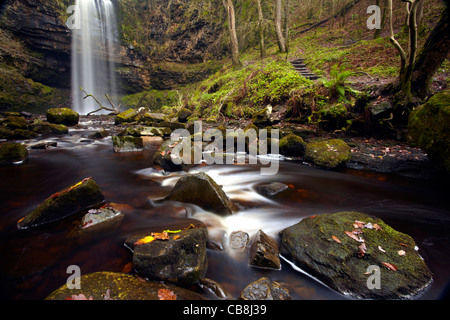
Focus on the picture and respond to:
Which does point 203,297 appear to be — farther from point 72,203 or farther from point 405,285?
point 72,203

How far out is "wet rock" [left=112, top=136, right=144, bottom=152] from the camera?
320 inches

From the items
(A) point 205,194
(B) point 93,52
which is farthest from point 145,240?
(B) point 93,52

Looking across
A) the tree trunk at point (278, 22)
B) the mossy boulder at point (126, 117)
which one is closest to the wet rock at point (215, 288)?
the mossy boulder at point (126, 117)

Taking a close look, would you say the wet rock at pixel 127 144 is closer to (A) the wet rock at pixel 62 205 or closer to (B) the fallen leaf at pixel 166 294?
(A) the wet rock at pixel 62 205

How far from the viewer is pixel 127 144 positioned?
8.24 m

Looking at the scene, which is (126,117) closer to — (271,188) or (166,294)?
(271,188)

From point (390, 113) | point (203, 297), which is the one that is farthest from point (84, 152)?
point (390, 113)

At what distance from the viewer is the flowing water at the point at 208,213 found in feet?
7.00

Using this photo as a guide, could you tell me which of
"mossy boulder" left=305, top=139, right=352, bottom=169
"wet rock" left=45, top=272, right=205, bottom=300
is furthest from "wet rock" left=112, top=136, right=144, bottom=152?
"wet rock" left=45, top=272, right=205, bottom=300

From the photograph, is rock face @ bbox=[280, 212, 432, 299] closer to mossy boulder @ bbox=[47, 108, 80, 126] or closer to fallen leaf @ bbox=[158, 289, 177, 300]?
fallen leaf @ bbox=[158, 289, 177, 300]

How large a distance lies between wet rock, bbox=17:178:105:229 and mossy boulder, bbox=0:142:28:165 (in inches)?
178

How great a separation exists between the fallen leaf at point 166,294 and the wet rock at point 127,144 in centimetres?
740

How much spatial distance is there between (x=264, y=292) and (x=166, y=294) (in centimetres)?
91
